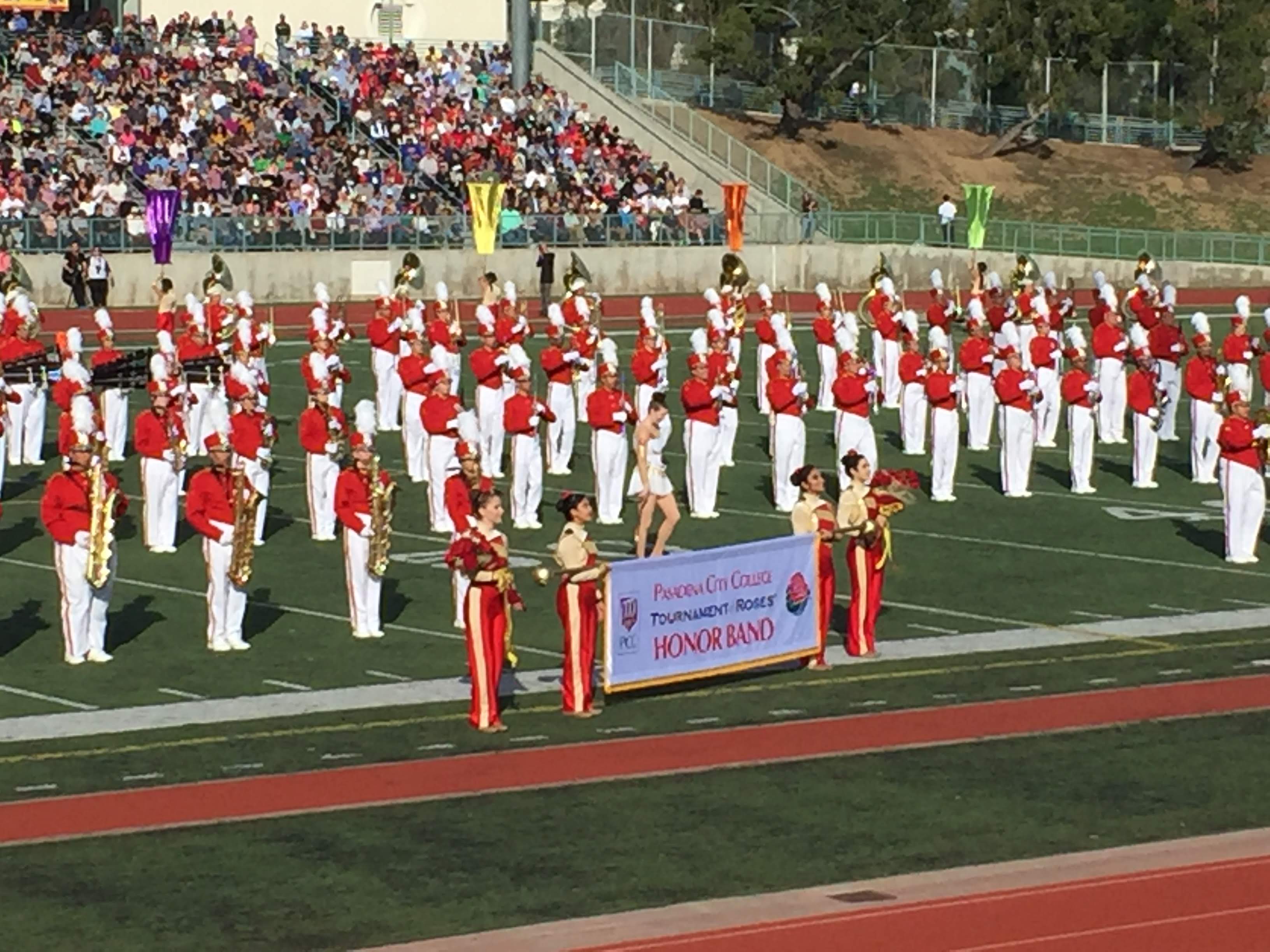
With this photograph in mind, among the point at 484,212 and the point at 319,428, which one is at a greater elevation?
the point at 484,212

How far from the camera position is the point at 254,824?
14.5m

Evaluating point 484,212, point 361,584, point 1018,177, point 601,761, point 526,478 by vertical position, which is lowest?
point 601,761

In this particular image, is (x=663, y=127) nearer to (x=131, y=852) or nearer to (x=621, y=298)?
(x=621, y=298)

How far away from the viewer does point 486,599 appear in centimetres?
1653

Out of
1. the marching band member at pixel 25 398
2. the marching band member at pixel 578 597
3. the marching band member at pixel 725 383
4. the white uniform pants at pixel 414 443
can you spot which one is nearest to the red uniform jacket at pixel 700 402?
the marching band member at pixel 725 383

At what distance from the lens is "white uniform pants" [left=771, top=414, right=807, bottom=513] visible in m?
26.5

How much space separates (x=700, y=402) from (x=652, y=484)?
3322 millimetres

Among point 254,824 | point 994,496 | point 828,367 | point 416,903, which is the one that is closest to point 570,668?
point 254,824

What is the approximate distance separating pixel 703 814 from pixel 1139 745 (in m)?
3.18

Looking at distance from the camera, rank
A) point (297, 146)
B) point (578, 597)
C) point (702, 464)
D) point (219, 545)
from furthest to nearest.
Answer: point (297, 146) → point (702, 464) → point (219, 545) → point (578, 597)

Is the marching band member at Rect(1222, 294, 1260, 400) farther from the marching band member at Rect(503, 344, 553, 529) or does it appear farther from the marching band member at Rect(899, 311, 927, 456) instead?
the marching band member at Rect(503, 344, 553, 529)

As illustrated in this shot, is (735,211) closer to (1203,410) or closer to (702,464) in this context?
(1203,410)

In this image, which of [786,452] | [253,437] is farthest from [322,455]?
[786,452]

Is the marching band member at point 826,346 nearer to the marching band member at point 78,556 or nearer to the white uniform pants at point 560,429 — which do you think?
the white uniform pants at point 560,429
